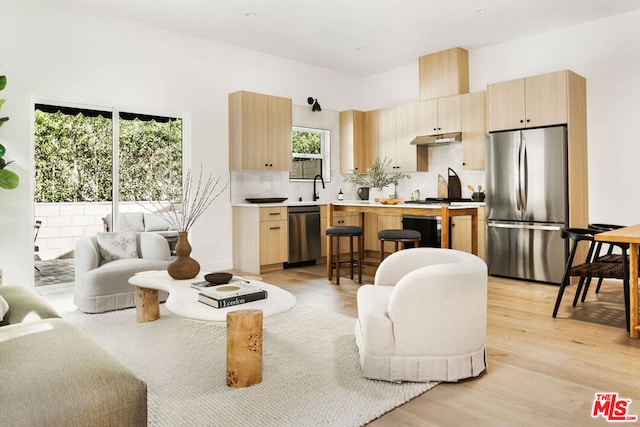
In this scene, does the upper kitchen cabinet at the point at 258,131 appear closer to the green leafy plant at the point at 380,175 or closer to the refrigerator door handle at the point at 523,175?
the green leafy plant at the point at 380,175

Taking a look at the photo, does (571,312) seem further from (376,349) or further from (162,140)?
(162,140)

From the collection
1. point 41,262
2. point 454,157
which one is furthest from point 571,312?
point 41,262

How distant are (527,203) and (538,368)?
2.86m

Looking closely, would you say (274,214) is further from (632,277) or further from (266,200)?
(632,277)

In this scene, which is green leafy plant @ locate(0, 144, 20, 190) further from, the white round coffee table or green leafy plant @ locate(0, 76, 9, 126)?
the white round coffee table

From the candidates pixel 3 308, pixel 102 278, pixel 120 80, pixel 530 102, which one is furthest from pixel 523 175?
pixel 3 308

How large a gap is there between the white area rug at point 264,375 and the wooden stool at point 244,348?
6 centimetres

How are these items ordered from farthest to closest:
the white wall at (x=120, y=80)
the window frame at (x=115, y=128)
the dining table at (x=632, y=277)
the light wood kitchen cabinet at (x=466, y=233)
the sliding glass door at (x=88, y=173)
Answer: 1. the light wood kitchen cabinet at (x=466, y=233)
2. the sliding glass door at (x=88, y=173)
3. the window frame at (x=115, y=128)
4. the white wall at (x=120, y=80)
5. the dining table at (x=632, y=277)

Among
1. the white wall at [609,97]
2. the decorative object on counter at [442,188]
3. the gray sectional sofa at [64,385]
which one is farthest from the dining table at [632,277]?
the decorative object on counter at [442,188]

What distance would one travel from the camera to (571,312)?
12.5ft

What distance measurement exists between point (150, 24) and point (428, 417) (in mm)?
5060

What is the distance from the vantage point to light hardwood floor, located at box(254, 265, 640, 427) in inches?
82.0

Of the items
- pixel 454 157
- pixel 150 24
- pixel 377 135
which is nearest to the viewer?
pixel 150 24

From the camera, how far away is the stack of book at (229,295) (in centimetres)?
243
